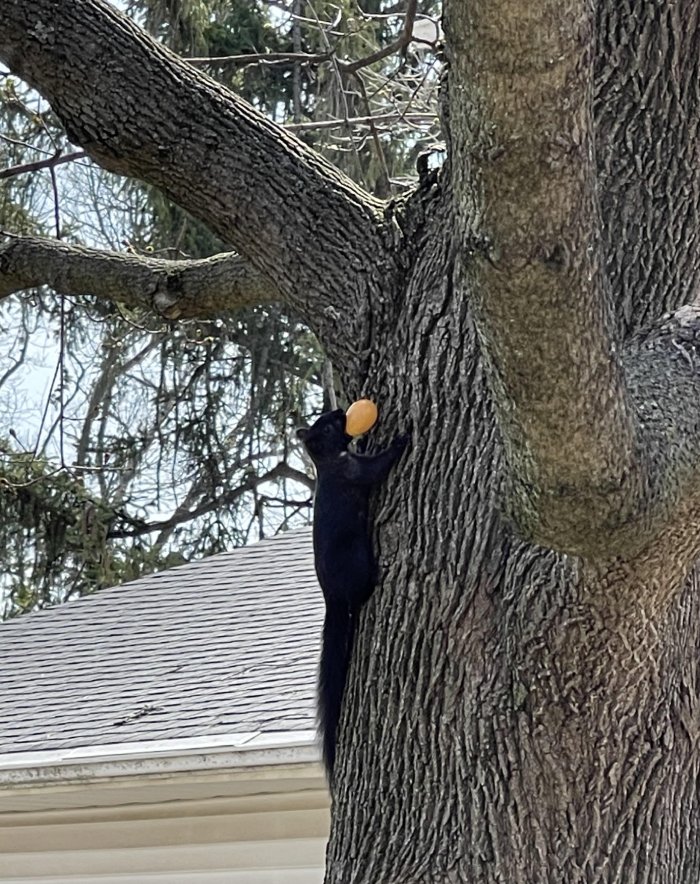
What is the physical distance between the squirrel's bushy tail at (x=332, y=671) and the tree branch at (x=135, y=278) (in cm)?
84

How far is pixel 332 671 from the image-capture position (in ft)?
10.3

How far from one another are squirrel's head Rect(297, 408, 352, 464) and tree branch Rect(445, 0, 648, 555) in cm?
185

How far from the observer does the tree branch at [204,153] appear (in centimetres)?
280

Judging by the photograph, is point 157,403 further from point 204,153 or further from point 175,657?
point 204,153

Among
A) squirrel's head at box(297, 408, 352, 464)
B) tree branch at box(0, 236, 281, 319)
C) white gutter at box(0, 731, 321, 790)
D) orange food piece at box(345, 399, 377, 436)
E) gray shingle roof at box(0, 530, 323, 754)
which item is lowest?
white gutter at box(0, 731, 321, 790)

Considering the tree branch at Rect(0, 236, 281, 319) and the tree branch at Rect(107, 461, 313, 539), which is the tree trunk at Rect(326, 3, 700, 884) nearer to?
the tree branch at Rect(0, 236, 281, 319)

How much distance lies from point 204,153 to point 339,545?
98 cm

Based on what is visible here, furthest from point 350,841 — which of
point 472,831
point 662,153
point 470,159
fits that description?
point 662,153

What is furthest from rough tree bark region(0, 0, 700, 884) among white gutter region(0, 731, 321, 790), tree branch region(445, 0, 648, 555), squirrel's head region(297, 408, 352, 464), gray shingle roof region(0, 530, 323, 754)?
gray shingle roof region(0, 530, 323, 754)

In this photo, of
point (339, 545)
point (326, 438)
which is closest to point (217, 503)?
point (326, 438)

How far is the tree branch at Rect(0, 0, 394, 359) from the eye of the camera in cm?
280

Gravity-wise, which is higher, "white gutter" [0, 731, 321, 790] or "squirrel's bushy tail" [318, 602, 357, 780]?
"squirrel's bushy tail" [318, 602, 357, 780]

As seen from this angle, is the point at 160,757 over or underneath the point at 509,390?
underneath

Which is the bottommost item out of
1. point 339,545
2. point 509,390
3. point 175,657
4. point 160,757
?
point 160,757
